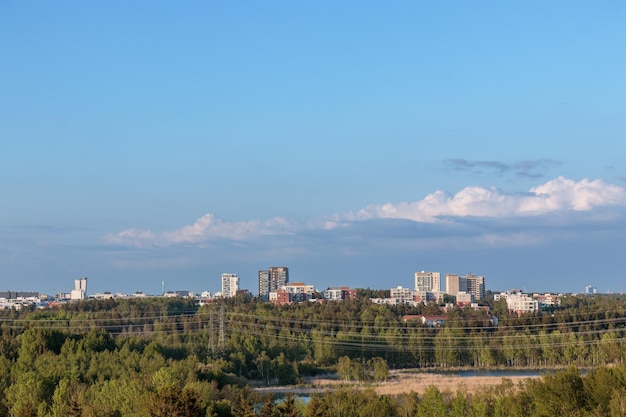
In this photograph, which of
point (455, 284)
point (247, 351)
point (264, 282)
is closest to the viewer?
point (247, 351)

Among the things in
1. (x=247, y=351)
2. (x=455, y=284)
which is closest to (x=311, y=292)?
(x=455, y=284)

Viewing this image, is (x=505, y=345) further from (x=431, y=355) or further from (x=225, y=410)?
(x=225, y=410)

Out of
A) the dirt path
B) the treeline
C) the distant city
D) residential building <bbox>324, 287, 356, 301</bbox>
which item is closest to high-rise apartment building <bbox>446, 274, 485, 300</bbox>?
the distant city

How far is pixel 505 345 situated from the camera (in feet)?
231

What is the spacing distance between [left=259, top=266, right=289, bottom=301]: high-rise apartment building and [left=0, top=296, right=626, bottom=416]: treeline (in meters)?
71.5

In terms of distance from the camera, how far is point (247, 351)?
2410 inches

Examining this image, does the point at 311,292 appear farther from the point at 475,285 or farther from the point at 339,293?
the point at 475,285

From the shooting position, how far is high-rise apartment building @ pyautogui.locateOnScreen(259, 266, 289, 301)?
547 ft

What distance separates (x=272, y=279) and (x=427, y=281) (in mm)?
30267

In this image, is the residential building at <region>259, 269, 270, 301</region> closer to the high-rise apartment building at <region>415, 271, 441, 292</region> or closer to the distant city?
the distant city

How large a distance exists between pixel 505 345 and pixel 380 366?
52.6 ft

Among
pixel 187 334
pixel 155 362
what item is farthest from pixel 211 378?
pixel 187 334

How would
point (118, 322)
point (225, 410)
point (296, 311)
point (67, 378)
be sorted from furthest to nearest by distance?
point (296, 311)
point (118, 322)
point (67, 378)
point (225, 410)

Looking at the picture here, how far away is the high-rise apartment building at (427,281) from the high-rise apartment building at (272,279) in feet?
84.8
